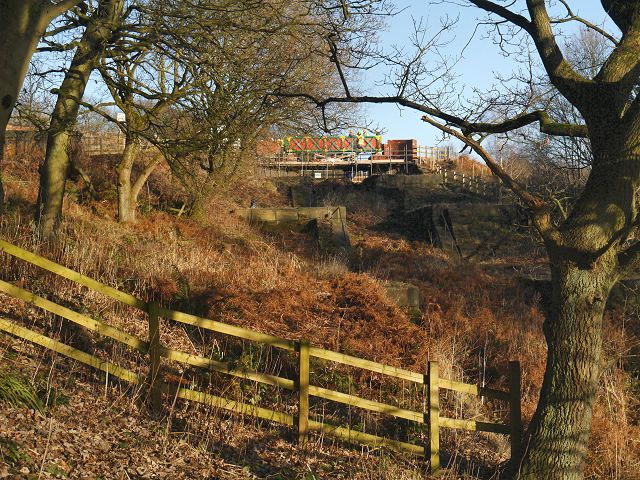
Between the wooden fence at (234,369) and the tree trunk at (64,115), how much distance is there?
13.5ft

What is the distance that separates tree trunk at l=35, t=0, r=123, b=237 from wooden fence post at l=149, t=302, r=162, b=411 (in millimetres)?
4713

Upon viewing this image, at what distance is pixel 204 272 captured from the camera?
8188 millimetres

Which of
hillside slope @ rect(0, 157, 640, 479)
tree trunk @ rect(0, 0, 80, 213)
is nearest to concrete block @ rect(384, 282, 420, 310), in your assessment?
hillside slope @ rect(0, 157, 640, 479)

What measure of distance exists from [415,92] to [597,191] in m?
2.14

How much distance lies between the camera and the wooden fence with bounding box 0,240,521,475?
442 centimetres

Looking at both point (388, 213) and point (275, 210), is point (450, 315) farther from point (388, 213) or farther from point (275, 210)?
point (388, 213)

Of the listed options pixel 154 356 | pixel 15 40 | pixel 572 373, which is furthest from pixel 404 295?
pixel 15 40

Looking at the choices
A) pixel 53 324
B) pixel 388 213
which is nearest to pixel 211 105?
pixel 53 324

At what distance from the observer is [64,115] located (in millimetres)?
7977

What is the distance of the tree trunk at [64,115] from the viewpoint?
26.0 ft

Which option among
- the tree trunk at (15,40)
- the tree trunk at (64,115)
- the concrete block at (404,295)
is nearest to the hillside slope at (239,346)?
the concrete block at (404,295)

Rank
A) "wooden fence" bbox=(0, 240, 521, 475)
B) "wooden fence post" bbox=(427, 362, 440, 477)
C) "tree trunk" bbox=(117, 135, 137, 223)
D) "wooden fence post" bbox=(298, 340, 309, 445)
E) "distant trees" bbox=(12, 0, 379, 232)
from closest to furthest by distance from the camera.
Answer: "wooden fence" bbox=(0, 240, 521, 475)
"wooden fence post" bbox=(298, 340, 309, 445)
"wooden fence post" bbox=(427, 362, 440, 477)
"distant trees" bbox=(12, 0, 379, 232)
"tree trunk" bbox=(117, 135, 137, 223)

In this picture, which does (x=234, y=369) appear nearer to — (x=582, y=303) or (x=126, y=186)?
(x=582, y=303)

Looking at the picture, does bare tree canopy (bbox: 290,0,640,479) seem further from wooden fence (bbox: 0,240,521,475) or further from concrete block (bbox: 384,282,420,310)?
concrete block (bbox: 384,282,420,310)
